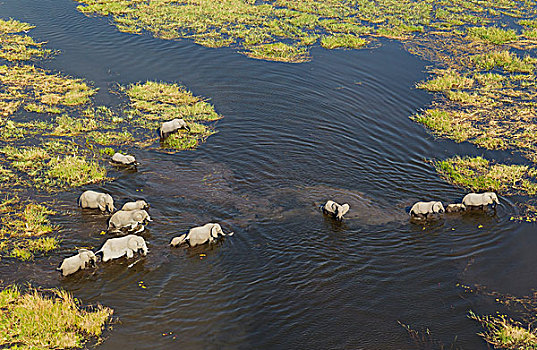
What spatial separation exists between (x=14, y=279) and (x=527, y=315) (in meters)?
12.4

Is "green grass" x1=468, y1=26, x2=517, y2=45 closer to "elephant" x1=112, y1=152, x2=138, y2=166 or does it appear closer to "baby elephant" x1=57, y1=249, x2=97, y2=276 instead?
"elephant" x1=112, y1=152, x2=138, y2=166

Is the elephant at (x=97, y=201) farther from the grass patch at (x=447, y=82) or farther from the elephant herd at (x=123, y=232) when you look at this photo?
the grass patch at (x=447, y=82)

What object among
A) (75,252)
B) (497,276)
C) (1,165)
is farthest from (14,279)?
(497,276)

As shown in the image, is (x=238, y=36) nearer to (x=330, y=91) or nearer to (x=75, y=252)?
(x=330, y=91)

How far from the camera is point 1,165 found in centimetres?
1642

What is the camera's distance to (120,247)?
41.7 feet

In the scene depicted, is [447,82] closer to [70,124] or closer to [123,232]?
[70,124]

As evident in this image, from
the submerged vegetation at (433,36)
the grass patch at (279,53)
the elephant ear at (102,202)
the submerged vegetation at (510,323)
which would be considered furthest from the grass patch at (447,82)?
the elephant ear at (102,202)

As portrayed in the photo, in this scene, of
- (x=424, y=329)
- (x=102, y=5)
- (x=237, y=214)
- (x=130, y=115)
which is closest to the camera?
(x=424, y=329)

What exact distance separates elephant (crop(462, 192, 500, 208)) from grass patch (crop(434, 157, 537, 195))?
3.89 ft

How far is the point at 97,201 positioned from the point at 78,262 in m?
2.72

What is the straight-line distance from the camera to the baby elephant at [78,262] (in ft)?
39.2

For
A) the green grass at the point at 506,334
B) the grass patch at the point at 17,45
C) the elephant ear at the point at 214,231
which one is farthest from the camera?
the grass patch at the point at 17,45

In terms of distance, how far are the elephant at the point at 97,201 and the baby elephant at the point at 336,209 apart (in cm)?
648
